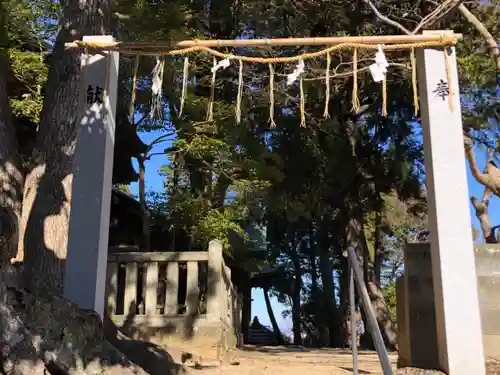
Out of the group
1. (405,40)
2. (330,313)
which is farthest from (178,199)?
(330,313)

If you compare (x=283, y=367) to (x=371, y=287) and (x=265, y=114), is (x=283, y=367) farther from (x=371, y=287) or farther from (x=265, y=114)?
(x=371, y=287)

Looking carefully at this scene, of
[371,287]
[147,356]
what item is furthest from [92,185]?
[371,287]

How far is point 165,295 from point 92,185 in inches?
127

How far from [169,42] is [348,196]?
10.5 meters

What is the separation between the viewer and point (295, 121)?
44.5 ft

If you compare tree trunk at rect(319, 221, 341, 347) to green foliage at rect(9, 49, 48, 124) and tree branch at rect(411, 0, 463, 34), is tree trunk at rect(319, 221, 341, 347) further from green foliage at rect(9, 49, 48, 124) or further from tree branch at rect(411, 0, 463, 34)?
green foliage at rect(9, 49, 48, 124)

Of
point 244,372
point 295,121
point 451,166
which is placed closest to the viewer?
point 451,166

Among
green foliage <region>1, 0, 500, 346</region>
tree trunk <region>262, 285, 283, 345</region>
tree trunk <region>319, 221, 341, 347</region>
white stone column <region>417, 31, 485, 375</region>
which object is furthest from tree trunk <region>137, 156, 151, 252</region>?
tree trunk <region>262, 285, 283, 345</region>

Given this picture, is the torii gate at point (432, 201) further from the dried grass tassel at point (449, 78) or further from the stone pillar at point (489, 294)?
the stone pillar at point (489, 294)

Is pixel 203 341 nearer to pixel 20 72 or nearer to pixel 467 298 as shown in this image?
pixel 467 298

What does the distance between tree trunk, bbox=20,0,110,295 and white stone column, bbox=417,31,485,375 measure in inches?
139

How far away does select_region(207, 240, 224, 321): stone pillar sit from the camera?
8.07 meters

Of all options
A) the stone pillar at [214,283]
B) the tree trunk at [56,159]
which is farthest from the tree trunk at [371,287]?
the tree trunk at [56,159]

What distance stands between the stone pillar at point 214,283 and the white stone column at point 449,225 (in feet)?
12.0
